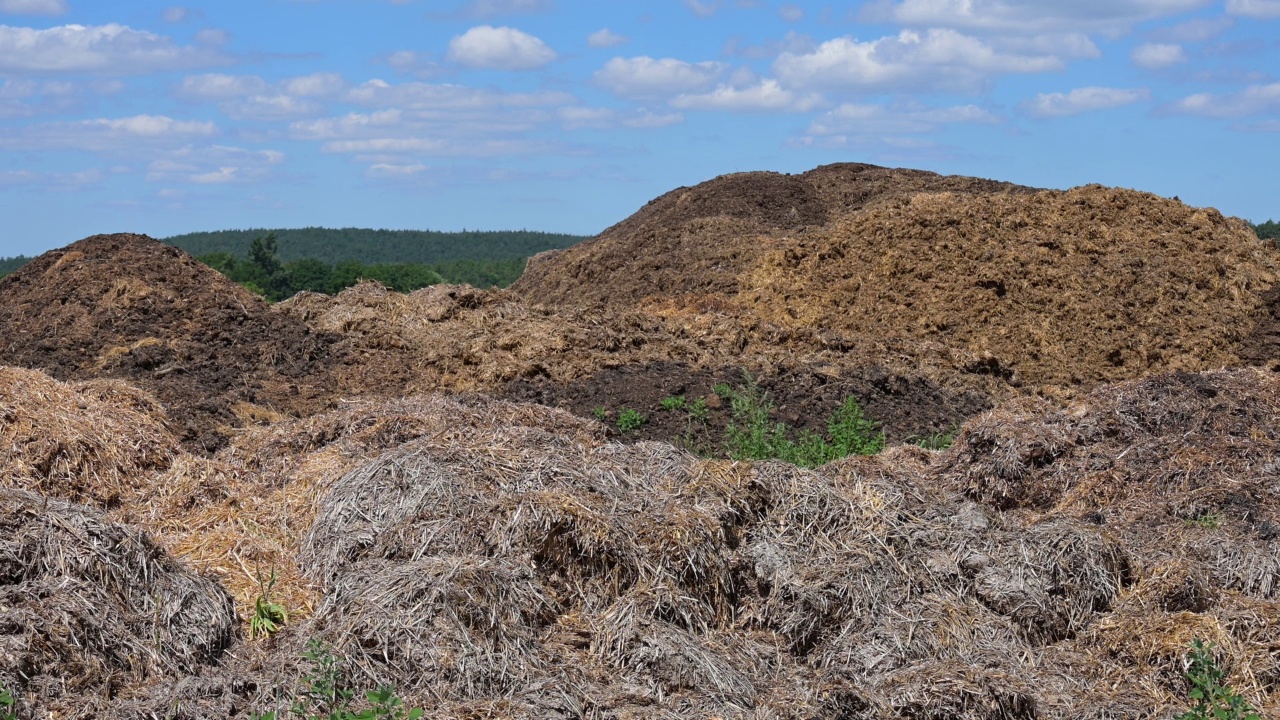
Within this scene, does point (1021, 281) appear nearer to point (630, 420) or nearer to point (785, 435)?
point (785, 435)

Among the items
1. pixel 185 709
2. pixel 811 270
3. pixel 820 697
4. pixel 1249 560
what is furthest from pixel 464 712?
pixel 811 270

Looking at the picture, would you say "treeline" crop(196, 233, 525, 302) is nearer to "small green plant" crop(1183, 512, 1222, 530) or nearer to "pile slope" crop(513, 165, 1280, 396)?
"pile slope" crop(513, 165, 1280, 396)

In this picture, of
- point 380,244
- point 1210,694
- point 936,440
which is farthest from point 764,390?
point 380,244

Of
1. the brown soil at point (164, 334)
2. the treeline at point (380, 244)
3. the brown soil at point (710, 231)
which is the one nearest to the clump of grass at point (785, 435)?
the brown soil at point (164, 334)

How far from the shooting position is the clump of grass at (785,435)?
953 centimetres

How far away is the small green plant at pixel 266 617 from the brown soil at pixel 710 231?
1408 centimetres

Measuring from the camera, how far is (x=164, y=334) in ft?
49.6

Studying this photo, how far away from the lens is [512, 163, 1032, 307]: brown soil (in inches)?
827

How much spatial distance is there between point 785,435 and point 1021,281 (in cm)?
767

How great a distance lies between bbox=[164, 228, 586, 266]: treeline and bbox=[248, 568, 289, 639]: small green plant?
86.3m

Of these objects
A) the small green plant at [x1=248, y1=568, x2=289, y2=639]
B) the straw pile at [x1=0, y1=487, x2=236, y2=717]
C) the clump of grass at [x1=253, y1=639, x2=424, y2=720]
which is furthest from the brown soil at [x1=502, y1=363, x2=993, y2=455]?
the clump of grass at [x1=253, y1=639, x2=424, y2=720]

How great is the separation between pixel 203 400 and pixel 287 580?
596 centimetres

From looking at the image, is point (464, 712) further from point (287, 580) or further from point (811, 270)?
point (811, 270)

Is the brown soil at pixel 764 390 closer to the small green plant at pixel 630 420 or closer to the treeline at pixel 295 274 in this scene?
the small green plant at pixel 630 420
